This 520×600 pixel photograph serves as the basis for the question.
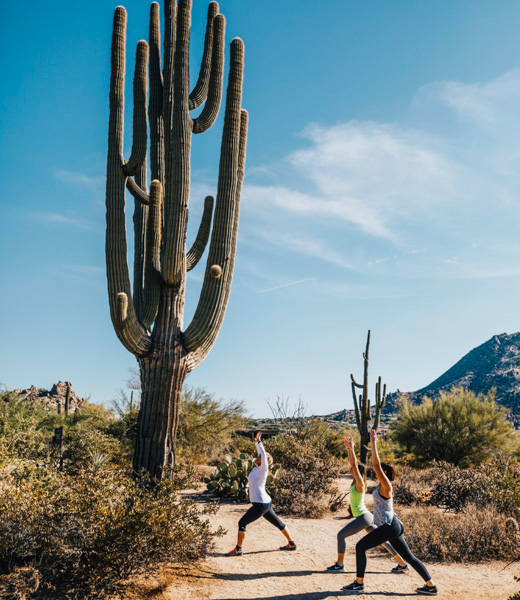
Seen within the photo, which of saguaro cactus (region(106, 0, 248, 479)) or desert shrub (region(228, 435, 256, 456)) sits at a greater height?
saguaro cactus (region(106, 0, 248, 479))

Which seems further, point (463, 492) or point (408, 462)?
point (408, 462)

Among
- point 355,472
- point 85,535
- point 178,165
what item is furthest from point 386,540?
point 178,165

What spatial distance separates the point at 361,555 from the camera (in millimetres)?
5391

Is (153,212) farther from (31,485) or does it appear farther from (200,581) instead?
(200,581)

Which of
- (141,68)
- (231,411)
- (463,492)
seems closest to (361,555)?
(463,492)

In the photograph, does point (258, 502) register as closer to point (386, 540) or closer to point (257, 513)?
point (257, 513)

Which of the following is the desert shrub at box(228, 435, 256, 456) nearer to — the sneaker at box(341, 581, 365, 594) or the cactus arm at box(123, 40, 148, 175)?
the cactus arm at box(123, 40, 148, 175)

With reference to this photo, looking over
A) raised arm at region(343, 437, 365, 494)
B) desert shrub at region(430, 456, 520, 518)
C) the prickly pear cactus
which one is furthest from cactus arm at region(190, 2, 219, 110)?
desert shrub at region(430, 456, 520, 518)

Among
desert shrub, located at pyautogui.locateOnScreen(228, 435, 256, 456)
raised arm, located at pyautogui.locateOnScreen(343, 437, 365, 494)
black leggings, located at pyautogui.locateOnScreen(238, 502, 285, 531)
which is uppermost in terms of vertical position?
raised arm, located at pyautogui.locateOnScreen(343, 437, 365, 494)

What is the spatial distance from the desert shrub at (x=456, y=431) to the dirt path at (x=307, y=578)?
11544 millimetres

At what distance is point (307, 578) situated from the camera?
598cm

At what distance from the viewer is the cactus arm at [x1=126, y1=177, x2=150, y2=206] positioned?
978cm

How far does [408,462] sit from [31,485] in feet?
51.1

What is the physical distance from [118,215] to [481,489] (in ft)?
28.5
